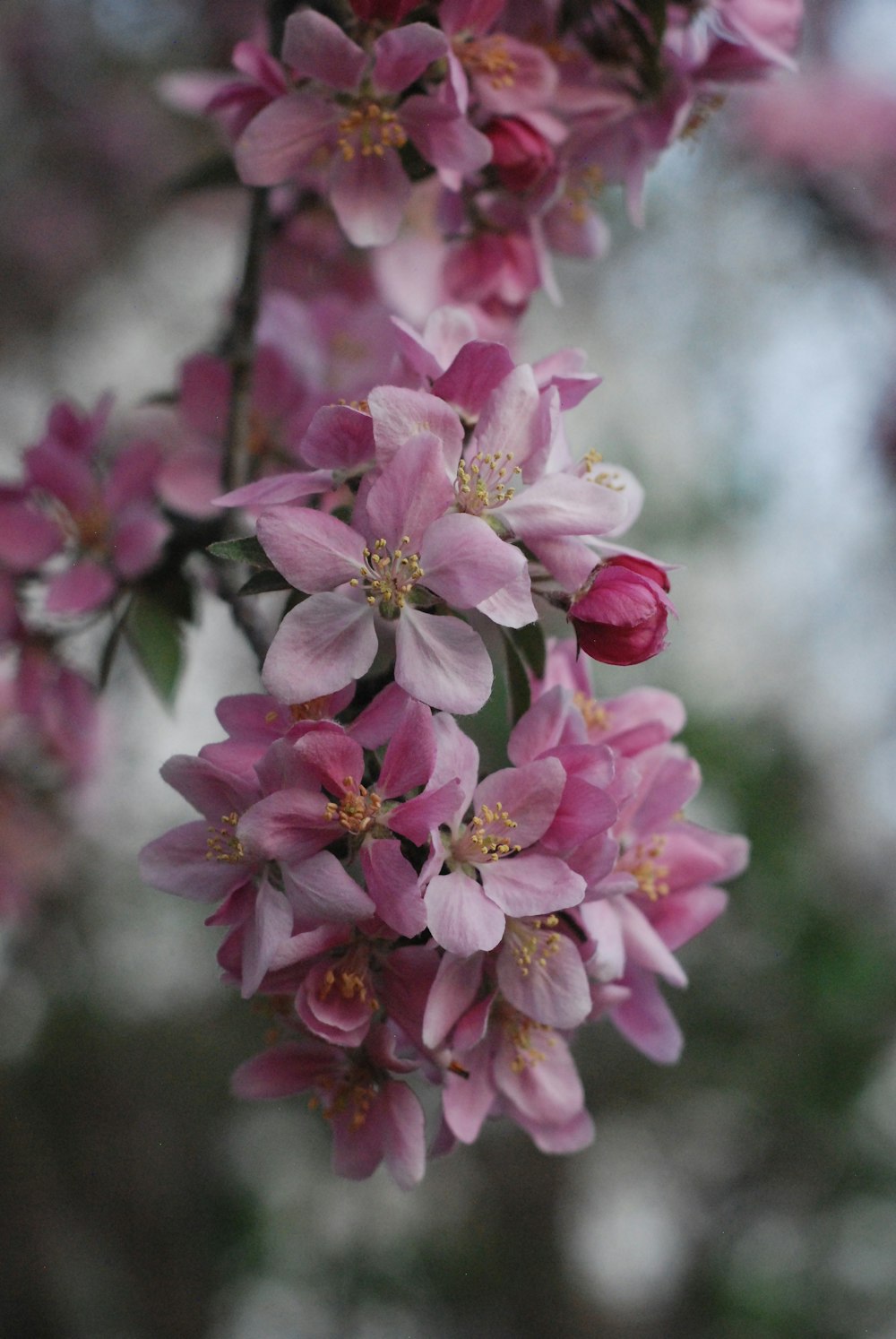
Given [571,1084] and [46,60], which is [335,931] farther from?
[46,60]

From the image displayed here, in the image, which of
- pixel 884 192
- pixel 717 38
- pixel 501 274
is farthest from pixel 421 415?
pixel 884 192

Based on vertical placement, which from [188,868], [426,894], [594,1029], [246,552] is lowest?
[594,1029]

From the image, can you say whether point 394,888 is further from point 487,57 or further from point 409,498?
point 487,57

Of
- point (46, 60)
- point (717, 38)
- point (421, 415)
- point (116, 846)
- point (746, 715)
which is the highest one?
point (717, 38)

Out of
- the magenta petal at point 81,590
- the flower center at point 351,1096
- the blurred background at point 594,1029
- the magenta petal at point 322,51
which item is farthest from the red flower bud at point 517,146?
the blurred background at point 594,1029

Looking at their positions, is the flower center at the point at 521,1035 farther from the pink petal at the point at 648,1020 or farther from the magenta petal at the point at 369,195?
the magenta petal at the point at 369,195

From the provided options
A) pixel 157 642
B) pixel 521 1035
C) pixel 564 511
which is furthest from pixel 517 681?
pixel 157 642

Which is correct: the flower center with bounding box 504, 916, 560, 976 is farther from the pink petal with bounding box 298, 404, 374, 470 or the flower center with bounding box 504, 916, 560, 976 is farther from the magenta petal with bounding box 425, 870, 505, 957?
the pink petal with bounding box 298, 404, 374, 470
